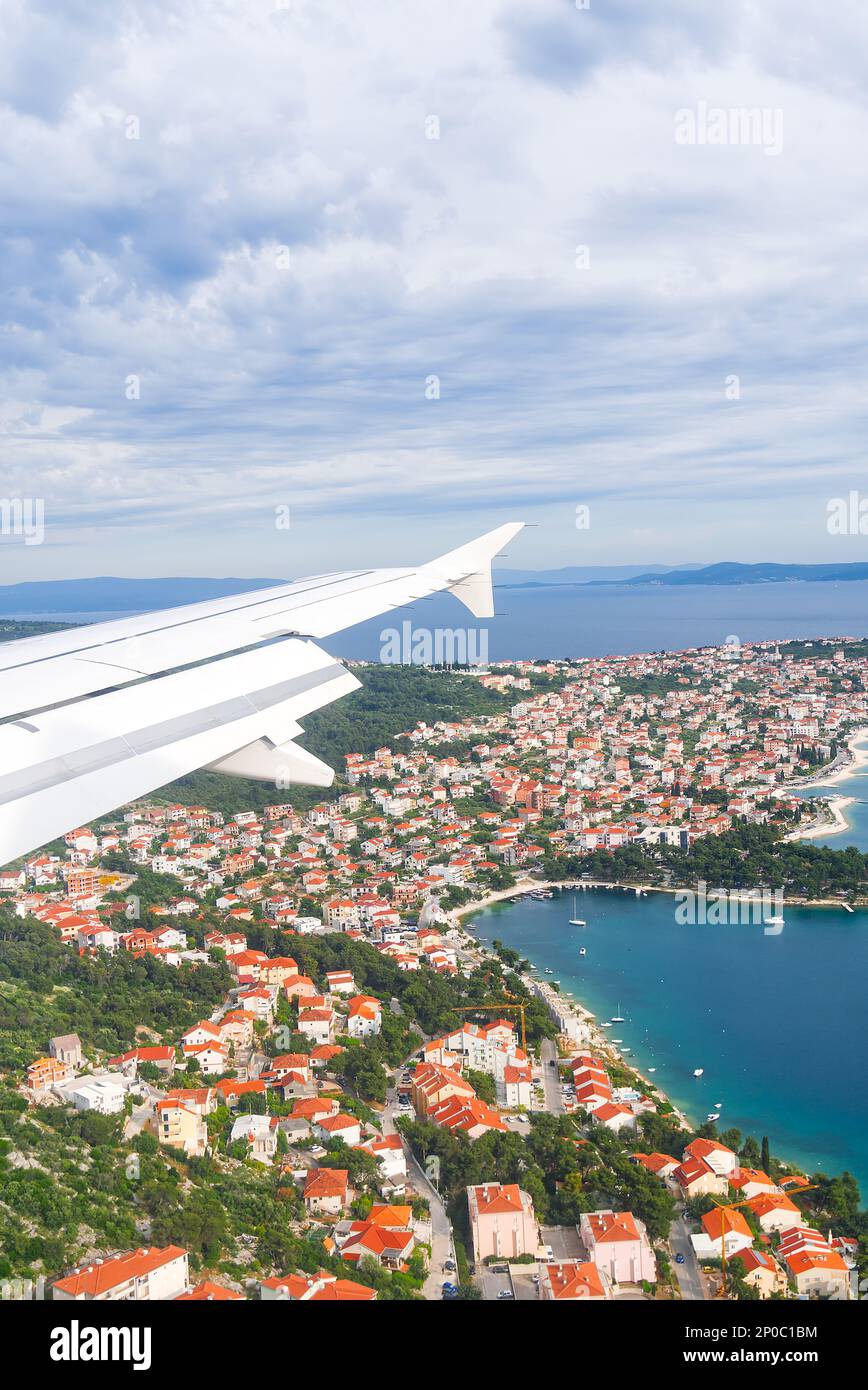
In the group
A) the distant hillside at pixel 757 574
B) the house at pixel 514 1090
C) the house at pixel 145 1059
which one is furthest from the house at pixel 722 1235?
the distant hillside at pixel 757 574

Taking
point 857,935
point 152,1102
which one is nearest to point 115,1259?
point 152,1102

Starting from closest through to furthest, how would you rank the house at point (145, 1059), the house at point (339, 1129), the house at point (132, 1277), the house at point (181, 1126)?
the house at point (132, 1277) < the house at point (181, 1126) < the house at point (339, 1129) < the house at point (145, 1059)

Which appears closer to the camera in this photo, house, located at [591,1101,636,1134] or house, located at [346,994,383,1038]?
house, located at [591,1101,636,1134]

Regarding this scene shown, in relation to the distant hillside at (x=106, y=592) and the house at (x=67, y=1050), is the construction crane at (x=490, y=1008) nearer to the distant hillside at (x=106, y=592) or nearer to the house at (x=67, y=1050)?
the house at (x=67, y=1050)

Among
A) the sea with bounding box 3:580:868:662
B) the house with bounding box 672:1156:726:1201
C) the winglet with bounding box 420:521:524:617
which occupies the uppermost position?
the sea with bounding box 3:580:868:662

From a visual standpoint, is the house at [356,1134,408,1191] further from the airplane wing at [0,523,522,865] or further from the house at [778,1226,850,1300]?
the airplane wing at [0,523,522,865]

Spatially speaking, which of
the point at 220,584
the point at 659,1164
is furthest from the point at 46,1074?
the point at 220,584

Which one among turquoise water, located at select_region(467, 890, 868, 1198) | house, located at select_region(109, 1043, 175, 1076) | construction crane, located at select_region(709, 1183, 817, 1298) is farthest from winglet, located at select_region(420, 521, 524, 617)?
turquoise water, located at select_region(467, 890, 868, 1198)
